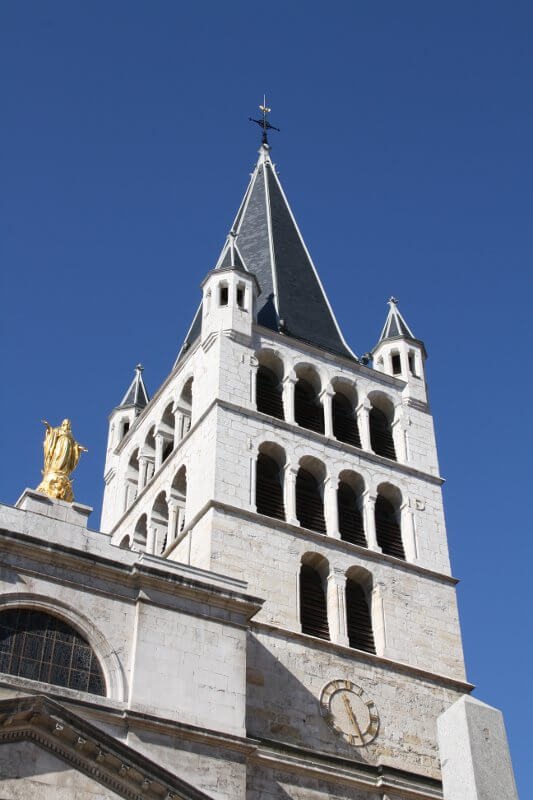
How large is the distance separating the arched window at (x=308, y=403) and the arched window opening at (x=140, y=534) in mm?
5400

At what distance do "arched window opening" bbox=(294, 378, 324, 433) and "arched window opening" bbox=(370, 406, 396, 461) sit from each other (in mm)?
1782

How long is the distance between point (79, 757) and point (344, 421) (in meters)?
17.3

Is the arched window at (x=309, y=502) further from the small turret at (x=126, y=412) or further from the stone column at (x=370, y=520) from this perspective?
A: the small turret at (x=126, y=412)

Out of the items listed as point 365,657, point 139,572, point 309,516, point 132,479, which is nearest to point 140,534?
point 132,479

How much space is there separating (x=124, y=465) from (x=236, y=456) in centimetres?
792

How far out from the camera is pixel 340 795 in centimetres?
2411

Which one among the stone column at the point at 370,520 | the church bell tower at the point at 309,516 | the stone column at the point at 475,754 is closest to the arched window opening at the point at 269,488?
the church bell tower at the point at 309,516

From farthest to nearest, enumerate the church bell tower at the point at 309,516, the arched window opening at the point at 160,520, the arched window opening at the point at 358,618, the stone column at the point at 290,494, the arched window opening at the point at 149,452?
1. the arched window opening at the point at 149,452
2. the arched window opening at the point at 160,520
3. the stone column at the point at 290,494
4. the arched window opening at the point at 358,618
5. the church bell tower at the point at 309,516

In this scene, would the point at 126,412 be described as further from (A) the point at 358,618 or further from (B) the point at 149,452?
(A) the point at 358,618

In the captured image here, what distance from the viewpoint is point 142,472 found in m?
35.8

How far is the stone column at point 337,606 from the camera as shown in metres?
28.0

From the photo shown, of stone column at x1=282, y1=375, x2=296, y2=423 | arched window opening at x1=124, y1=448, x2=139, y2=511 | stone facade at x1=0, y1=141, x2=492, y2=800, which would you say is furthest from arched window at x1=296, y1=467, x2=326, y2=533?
arched window opening at x1=124, y1=448, x2=139, y2=511

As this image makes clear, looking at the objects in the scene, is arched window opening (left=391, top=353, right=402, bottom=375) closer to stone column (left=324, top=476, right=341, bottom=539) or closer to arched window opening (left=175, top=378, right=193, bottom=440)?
stone column (left=324, top=476, right=341, bottom=539)

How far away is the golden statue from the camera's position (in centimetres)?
2459
